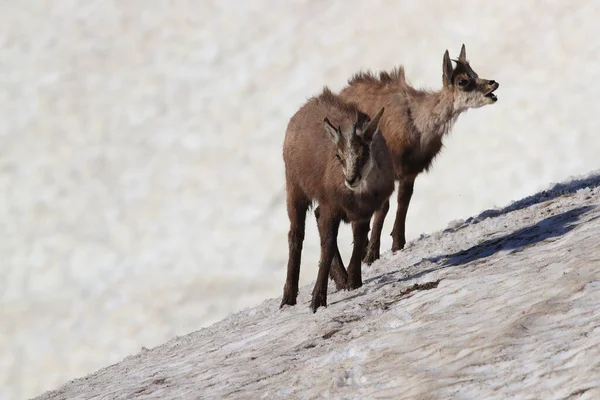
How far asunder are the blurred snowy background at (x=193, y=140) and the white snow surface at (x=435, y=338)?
17859 mm

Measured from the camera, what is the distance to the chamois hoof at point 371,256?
679 inches

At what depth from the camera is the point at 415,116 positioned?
1775 cm

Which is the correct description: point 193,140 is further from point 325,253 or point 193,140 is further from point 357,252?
point 325,253

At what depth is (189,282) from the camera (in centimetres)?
→ 3331

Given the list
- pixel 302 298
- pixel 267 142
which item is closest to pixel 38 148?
pixel 267 142

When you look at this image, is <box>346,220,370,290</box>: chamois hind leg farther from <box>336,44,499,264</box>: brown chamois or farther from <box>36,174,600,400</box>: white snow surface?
<box>336,44,499,264</box>: brown chamois

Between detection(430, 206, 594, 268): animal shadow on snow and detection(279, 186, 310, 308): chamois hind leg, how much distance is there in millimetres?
1944

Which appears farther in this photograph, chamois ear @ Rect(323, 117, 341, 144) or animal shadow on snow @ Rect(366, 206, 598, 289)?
animal shadow on snow @ Rect(366, 206, 598, 289)

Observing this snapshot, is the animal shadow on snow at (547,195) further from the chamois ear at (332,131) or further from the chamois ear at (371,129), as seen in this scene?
the chamois ear at (332,131)

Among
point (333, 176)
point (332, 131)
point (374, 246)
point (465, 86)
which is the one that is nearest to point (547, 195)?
point (465, 86)

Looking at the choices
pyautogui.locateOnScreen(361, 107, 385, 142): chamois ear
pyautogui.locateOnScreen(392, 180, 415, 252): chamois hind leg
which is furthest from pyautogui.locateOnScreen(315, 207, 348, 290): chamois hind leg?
pyautogui.locateOnScreen(392, 180, 415, 252): chamois hind leg

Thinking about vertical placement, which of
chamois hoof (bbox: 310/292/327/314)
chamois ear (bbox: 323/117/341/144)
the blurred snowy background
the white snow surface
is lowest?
the white snow surface

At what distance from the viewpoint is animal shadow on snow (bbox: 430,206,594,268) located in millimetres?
13141

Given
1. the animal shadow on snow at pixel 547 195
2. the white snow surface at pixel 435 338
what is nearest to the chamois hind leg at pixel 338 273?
the white snow surface at pixel 435 338
